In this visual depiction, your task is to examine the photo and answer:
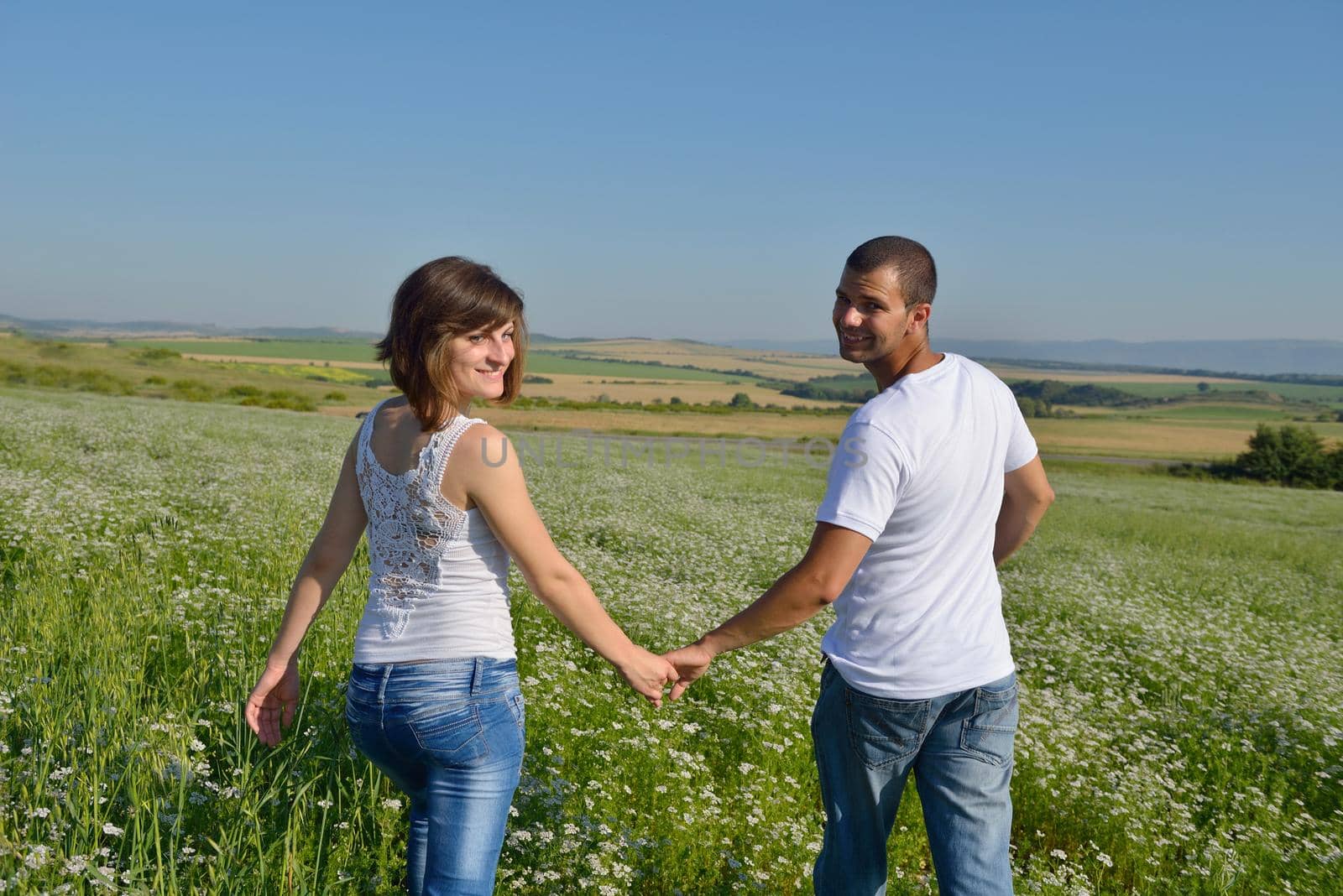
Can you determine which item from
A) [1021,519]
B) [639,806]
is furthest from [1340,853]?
[639,806]

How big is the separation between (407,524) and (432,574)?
0.16m

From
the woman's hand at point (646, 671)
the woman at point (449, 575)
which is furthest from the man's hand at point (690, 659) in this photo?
the woman at point (449, 575)

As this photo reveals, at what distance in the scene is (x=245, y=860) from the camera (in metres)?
3.32

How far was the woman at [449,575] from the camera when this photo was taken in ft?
8.30

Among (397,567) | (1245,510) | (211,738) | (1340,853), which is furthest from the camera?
(1245,510)

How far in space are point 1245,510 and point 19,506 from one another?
36224 mm

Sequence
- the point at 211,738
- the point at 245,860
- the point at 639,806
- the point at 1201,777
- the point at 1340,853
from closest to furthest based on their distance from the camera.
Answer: the point at 245,860 < the point at 211,738 < the point at 639,806 < the point at 1340,853 < the point at 1201,777

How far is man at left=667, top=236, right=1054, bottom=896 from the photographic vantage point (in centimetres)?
270

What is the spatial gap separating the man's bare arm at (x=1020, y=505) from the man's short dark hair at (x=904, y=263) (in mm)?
817

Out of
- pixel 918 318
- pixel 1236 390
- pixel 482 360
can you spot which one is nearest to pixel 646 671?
pixel 482 360

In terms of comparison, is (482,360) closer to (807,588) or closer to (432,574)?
(432,574)

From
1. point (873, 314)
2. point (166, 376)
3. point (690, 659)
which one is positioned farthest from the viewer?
point (166, 376)

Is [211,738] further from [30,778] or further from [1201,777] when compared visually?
[1201,777]

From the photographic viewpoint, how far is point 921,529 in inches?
109
